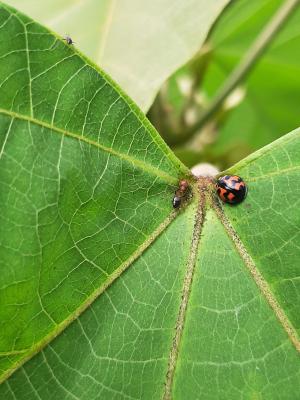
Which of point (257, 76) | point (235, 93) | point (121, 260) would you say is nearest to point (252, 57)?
point (235, 93)

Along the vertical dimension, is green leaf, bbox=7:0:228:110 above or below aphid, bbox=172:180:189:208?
above

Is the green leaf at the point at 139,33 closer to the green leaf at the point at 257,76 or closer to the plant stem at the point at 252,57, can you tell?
the plant stem at the point at 252,57

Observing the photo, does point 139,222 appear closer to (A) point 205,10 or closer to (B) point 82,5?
(A) point 205,10

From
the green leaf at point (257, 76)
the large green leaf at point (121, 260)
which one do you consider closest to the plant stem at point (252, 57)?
the green leaf at point (257, 76)

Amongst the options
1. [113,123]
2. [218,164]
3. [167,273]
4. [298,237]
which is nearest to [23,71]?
[113,123]

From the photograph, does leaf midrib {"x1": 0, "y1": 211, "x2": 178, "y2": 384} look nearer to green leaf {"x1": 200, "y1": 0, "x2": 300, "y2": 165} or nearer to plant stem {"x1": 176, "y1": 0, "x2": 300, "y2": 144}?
plant stem {"x1": 176, "y1": 0, "x2": 300, "y2": 144}

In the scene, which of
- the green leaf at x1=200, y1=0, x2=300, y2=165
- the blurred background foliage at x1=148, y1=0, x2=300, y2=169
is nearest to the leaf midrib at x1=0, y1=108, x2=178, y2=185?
the blurred background foliage at x1=148, y1=0, x2=300, y2=169
